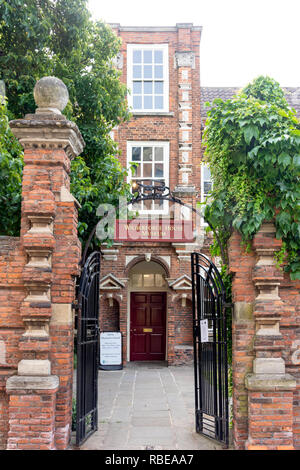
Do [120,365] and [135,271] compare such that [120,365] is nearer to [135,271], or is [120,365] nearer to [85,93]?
[135,271]

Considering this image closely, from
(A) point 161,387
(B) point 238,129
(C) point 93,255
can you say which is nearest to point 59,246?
(C) point 93,255

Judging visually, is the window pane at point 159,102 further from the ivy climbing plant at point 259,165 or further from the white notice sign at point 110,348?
the ivy climbing plant at point 259,165

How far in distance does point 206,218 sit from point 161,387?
6.15 meters

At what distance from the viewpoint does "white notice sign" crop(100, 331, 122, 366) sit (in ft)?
43.6

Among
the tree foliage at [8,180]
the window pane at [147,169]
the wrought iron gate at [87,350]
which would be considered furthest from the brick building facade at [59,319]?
the window pane at [147,169]

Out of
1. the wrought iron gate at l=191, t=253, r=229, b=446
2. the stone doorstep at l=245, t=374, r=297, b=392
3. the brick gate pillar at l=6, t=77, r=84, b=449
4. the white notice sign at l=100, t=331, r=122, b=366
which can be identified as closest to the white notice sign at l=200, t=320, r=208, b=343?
the wrought iron gate at l=191, t=253, r=229, b=446

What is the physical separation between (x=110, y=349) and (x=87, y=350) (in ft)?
24.8

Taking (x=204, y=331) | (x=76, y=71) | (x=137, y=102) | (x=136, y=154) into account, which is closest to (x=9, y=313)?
(x=204, y=331)

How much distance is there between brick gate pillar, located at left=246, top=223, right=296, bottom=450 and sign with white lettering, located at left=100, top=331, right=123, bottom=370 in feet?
27.7

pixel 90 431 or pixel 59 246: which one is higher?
pixel 59 246

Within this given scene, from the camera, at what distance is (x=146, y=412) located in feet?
26.2

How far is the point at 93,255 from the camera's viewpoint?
244 inches

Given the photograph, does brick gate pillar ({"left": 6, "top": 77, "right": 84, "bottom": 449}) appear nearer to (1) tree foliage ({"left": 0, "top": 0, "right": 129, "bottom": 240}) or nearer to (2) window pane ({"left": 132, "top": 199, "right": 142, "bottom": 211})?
(1) tree foliage ({"left": 0, "top": 0, "right": 129, "bottom": 240})

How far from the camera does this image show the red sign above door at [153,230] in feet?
46.8
